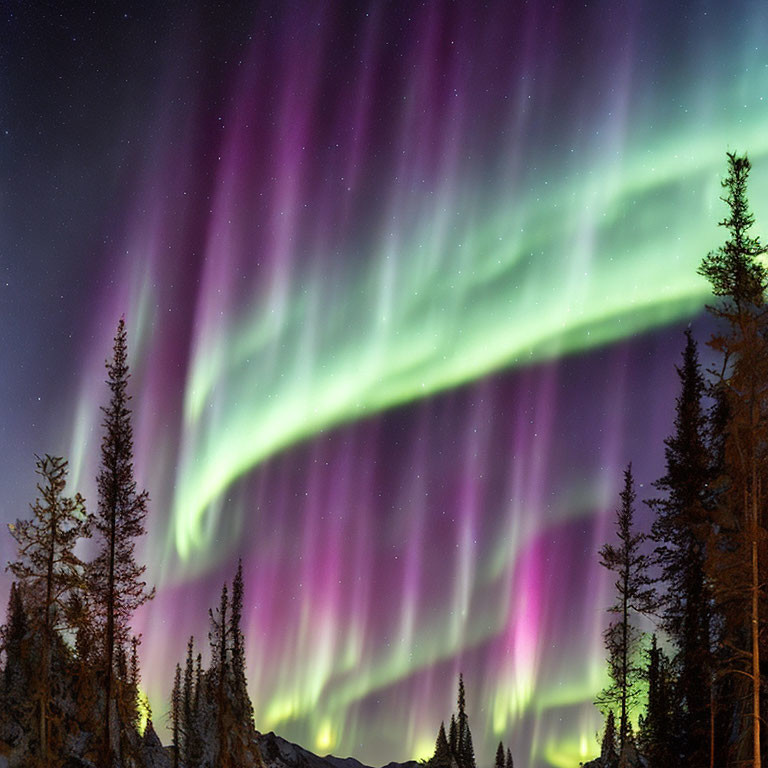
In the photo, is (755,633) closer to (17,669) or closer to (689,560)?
(689,560)

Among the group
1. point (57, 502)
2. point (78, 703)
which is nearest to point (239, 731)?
point (78, 703)

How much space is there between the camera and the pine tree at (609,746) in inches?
2071

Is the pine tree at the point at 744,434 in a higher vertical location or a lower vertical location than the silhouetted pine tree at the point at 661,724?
higher

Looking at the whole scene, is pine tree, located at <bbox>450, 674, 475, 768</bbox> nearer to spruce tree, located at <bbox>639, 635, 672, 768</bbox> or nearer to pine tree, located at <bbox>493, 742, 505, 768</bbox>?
pine tree, located at <bbox>493, 742, 505, 768</bbox>

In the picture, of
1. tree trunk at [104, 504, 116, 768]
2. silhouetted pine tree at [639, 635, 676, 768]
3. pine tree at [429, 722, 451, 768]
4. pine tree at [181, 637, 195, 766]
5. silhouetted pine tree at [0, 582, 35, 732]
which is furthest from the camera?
pine tree at [429, 722, 451, 768]

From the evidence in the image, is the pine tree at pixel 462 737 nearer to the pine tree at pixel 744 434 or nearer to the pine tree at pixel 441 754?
the pine tree at pixel 441 754

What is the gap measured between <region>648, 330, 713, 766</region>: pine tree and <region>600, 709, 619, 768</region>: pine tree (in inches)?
656

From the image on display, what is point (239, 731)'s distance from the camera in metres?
73.9

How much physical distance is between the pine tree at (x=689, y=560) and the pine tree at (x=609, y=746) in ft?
54.7

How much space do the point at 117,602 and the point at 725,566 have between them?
2168 centimetres

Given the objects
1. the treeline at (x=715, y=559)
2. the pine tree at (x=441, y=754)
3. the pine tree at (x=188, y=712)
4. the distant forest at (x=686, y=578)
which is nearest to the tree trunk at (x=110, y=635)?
the distant forest at (x=686, y=578)

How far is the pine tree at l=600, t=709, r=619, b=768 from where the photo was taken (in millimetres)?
52594

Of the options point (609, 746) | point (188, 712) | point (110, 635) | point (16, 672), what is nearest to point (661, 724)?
point (110, 635)

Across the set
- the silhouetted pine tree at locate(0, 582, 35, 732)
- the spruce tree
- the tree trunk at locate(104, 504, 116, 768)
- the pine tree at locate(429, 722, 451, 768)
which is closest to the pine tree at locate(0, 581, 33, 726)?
the silhouetted pine tree at locate(0, 582, 35, 732)
